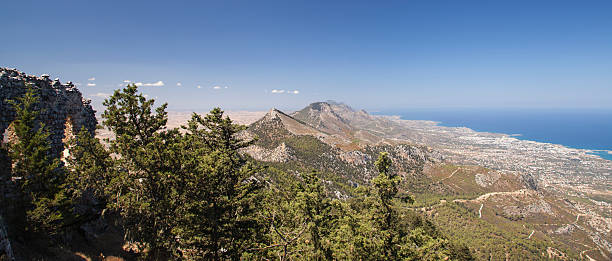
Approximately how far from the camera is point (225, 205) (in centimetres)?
1659

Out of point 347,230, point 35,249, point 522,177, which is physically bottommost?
point 522,177

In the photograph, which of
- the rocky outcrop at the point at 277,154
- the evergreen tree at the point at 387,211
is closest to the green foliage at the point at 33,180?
the evergreen tree at the point at 387,211

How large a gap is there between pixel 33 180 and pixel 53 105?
7566 mm

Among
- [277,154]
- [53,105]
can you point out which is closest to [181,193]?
[53,105]

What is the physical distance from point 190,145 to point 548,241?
17276 centimetres

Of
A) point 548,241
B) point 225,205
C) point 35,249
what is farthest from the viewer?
point 548,241

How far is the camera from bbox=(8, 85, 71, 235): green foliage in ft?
49.8

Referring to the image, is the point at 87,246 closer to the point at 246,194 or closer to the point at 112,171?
the point at 112,171

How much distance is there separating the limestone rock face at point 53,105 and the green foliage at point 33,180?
601 millimetres

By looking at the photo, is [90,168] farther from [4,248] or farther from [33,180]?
[4,248]

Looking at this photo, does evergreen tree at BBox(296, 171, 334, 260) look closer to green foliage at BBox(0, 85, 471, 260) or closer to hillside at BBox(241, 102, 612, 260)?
green foliage at BBox(0, 85, 471, 260)

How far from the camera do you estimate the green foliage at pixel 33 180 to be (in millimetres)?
15188

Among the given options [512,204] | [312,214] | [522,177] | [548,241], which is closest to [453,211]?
[548,241]

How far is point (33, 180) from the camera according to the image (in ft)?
51.5
